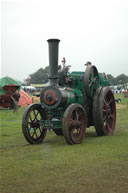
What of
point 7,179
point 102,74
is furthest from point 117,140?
point 7,179

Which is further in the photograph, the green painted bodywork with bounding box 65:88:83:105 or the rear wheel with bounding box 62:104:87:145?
the green painted bodywork with bounding box 65:88:83:105

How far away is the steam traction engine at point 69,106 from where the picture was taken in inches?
271

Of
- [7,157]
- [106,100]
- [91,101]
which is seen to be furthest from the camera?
[106,100]

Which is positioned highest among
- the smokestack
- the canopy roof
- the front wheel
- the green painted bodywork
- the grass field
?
the smokestack

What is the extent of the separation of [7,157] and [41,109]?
2.15 metres

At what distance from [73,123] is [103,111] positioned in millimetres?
1725

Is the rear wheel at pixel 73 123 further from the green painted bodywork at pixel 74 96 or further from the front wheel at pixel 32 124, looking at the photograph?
the front wheel at pixel 32 124

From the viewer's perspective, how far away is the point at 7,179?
4.30 metres

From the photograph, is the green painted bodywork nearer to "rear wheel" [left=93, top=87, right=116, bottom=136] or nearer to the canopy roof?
"rear wheel" [left=93, top=87, right=116, bottom=136]

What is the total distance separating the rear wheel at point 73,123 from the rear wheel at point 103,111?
66cm

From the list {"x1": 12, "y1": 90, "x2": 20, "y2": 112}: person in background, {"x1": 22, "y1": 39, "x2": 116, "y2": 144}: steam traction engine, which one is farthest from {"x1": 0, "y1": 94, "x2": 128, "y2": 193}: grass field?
{"x1": 12, "y1": 90, "x2": 20, "y2": 112}: person in background

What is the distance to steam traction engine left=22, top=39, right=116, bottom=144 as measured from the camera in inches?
271

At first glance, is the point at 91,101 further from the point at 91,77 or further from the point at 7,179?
the point at 7,179

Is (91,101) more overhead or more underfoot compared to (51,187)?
more overhead
